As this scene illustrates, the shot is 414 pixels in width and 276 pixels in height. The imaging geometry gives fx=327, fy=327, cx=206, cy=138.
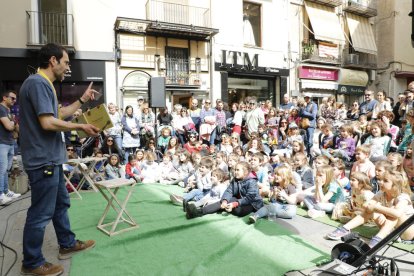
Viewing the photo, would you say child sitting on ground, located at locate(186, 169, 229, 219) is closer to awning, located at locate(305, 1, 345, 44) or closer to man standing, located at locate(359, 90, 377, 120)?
man standing, located at locate(359, 90, 377, 120)

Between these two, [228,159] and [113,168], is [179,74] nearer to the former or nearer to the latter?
[113,168]

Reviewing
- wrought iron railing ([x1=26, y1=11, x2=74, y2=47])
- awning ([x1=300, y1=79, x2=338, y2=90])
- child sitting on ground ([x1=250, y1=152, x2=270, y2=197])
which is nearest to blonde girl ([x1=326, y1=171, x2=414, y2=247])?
child sitting on ground ([x1=250, y1=152, x2=270, y2=197])

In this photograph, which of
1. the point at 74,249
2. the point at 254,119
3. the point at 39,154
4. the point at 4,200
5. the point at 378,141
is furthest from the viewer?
the point at 254,119

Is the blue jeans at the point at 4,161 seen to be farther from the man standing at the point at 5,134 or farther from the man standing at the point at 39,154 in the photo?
the man standing at the point at 39,154

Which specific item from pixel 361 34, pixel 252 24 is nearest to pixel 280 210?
pixel 252 24

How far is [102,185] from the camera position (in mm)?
3713

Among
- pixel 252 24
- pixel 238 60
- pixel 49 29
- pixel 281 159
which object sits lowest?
pixel 281 159

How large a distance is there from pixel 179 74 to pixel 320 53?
26.2 ft

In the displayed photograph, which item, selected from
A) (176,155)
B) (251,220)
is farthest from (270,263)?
(176,155)

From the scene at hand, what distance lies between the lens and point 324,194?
4879 mm

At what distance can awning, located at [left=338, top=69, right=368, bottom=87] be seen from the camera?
694 inches

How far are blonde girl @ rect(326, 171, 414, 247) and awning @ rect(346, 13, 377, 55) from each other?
16138 mm

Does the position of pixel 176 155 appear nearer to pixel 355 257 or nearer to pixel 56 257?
pixel 56 257

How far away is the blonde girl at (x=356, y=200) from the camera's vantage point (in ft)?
13.4
